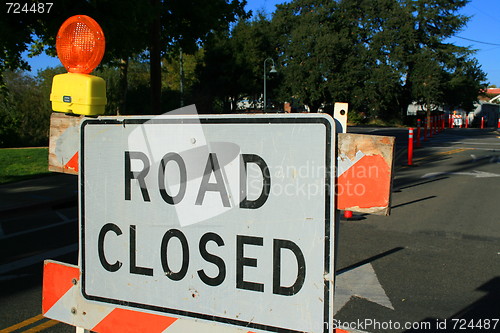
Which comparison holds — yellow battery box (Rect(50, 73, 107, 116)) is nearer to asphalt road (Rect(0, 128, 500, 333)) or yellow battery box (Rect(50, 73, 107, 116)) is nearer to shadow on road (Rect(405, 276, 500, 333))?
asphalt road (Rect(0, 128, 500, 333))

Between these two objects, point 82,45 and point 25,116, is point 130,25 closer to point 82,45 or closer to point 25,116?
point 82,45

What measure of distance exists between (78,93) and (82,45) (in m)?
0.21

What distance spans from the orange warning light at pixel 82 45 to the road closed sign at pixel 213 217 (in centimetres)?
24

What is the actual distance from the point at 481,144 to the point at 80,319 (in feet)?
79.4

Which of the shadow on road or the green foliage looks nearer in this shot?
the shadow on road

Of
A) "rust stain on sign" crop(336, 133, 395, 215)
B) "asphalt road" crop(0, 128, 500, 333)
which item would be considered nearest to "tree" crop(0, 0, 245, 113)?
"asphalt road" crop(0, 128, 500, 333)

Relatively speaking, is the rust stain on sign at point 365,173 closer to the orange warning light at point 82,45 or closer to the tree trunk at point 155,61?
the orange warning light at point 82,45

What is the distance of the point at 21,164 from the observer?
14.3m

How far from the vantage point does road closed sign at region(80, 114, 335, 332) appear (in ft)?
5.27

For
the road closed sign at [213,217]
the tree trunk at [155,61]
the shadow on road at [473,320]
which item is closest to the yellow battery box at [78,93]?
the road closed sign at [213,217]

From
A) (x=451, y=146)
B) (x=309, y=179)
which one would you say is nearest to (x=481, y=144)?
(x=451, y=146)

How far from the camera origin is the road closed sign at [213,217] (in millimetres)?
1607

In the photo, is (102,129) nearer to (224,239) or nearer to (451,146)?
(224,239)

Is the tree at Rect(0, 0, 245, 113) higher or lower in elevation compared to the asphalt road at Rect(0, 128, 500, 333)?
higher
